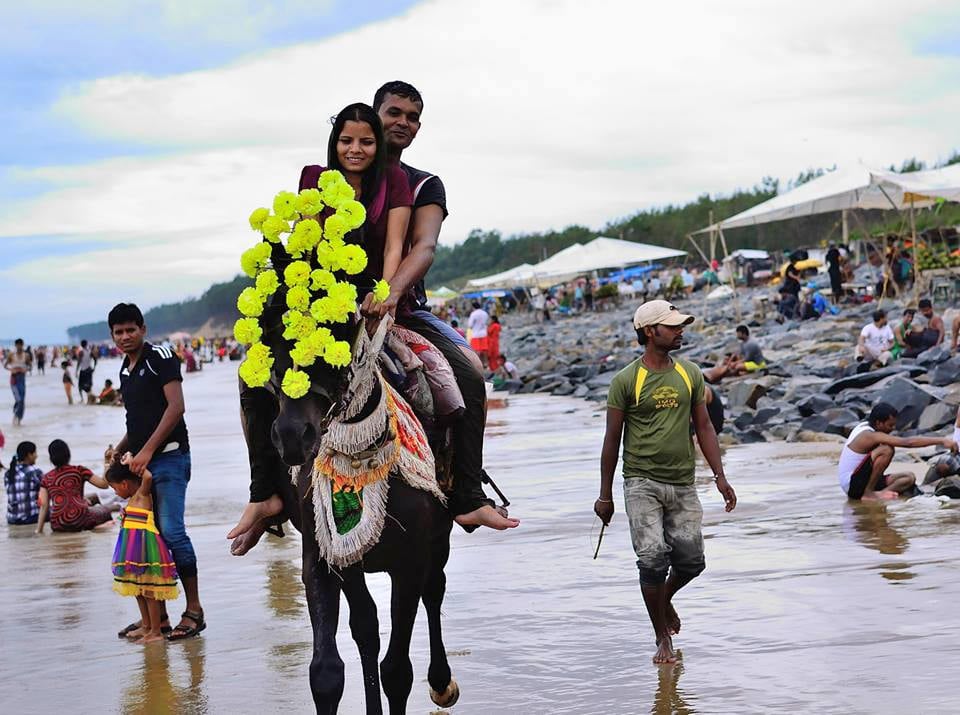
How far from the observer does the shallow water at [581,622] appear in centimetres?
659

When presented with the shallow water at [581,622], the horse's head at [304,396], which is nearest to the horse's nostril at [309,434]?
the horse's head at [304,396]

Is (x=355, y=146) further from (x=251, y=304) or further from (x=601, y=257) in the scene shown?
(x=601, y=257)

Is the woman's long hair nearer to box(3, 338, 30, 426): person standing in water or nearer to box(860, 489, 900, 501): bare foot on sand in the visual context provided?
box(860, 489, 900, 501): bare foot on sand

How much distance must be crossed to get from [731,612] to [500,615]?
147cm

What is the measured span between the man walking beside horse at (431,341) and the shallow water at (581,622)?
104cm

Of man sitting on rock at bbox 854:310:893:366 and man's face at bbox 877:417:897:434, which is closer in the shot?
man's face at bbox 877:417:897:434

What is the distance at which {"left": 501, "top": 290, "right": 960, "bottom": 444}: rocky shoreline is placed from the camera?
16.9m

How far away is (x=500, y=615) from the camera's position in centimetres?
847

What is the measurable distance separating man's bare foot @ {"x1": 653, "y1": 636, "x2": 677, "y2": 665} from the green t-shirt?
875mm

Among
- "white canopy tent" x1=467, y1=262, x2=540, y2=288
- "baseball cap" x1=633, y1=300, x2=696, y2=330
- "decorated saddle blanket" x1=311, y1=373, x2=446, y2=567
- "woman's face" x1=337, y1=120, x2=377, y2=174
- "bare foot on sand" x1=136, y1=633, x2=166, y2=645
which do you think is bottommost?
"bare foot on sand" x1=136, y1=633, x2=166, y2=645

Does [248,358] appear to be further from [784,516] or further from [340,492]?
[784,516]

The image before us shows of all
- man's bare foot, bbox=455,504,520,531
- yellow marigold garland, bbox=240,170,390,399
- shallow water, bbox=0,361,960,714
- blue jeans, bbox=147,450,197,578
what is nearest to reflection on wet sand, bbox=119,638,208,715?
shallow water, bbox=0,361,960,714

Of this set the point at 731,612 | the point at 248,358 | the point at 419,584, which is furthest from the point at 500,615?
the point at 248,358

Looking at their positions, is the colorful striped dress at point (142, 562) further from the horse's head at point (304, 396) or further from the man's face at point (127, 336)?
the horse's head at point (304, 396)
